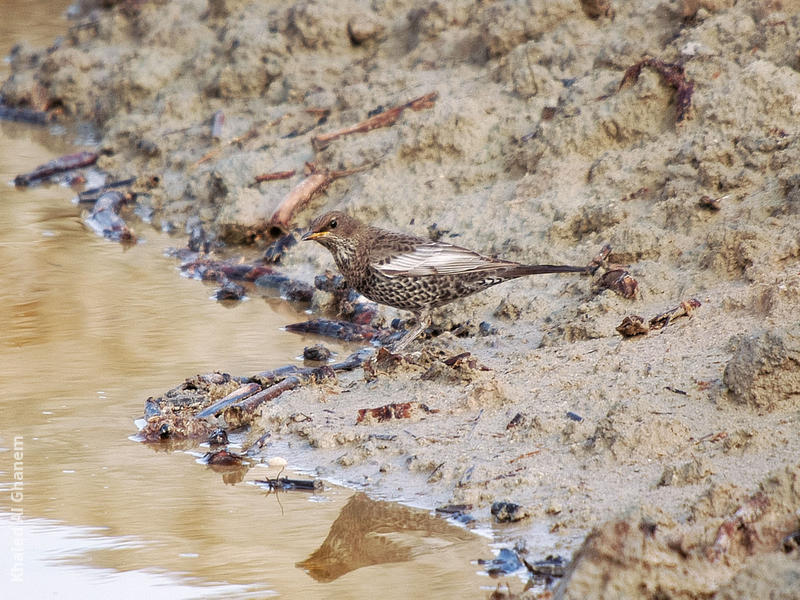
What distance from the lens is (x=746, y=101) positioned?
24.1ft

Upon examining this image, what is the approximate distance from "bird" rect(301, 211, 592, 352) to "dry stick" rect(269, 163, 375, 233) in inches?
75.6

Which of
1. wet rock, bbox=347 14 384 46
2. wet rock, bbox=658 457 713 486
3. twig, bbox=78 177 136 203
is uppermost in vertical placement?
wet rock, bbox=347 14 384 46

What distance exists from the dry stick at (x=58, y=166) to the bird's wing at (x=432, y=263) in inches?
223

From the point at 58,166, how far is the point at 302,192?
138 inches

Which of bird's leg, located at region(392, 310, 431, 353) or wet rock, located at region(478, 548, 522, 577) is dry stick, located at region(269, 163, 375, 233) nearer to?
bird's leg, located at region(392, 310, 431, 353)

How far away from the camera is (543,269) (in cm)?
651

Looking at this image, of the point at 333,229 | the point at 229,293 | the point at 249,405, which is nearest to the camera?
the point at 249,405

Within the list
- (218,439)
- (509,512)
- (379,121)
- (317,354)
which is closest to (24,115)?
(379,121)

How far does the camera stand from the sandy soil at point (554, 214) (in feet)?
14.6

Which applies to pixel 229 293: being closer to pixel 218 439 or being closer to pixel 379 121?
pixel 379 121

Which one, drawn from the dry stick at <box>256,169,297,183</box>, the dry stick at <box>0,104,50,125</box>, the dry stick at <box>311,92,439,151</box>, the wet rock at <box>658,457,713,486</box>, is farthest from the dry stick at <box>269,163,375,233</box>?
the dry stick at <box>0,104,50,125</box>

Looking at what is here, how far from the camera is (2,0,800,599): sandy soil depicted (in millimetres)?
4445

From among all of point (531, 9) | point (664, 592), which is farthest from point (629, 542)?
point (531, 9)

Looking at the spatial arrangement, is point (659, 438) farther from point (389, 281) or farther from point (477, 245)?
point (477, 245)
